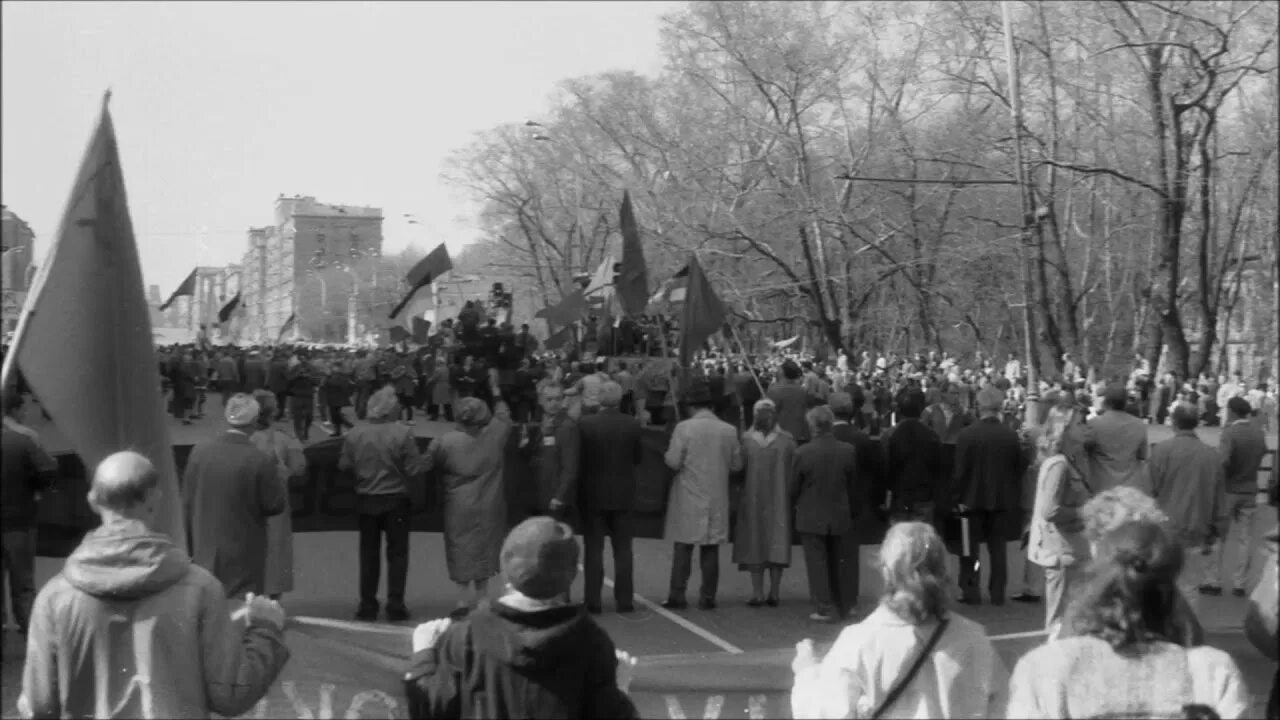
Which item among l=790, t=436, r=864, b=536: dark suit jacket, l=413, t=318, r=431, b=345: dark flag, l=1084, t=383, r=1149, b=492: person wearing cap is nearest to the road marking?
l=790, t=436, r=864, b=536: dark suit jacket

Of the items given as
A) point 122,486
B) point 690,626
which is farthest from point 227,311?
point 122,486

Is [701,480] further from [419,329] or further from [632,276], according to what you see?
[419,329]

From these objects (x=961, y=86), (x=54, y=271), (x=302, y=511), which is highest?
(x=961, y=86)

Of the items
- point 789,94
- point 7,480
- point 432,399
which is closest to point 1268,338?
point 789,94

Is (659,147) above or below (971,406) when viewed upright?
above

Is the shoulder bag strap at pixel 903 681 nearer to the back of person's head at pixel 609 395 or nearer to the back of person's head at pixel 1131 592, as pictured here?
the back of person's head at pixel 1131 592

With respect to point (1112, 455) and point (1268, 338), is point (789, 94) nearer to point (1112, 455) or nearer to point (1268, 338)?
point (1268, 338)

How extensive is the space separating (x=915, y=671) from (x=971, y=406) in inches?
1109

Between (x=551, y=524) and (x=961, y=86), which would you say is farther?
(x=961, y=86)

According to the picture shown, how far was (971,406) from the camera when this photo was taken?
31.8 meters

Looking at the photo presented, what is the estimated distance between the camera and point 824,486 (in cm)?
1106

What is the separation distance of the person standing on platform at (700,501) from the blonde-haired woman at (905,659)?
7145 millimetres

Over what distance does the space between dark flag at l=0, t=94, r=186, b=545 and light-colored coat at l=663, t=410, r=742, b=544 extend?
5547mm

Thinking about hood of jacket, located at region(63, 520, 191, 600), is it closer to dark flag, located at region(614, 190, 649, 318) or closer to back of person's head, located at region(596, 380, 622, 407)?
back of person's head, located at region(596, 380, 622, 407)
